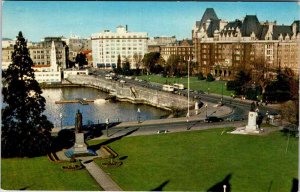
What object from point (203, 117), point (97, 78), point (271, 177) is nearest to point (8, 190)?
point (271, 177)

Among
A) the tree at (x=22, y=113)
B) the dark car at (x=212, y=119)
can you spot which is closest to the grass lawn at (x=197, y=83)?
the dark car at (x=212, y=119)

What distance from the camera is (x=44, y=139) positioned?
6527 mm

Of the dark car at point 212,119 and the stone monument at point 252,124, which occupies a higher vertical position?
the stone monument at point 252,124

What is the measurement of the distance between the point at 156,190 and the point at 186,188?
33 cm

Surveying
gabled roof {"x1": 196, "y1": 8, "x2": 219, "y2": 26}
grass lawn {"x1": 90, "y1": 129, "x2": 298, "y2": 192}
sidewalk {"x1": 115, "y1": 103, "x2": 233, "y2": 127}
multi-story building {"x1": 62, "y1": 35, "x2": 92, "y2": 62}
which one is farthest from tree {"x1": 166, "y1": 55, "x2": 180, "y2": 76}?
grass lawn {"x1": 90, "y1": 129, "x2": 298, "y2": 192}

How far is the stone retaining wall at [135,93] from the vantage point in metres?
12.4

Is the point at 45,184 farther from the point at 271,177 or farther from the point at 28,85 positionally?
the point at 271,177

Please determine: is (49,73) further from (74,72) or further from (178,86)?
(178,86)

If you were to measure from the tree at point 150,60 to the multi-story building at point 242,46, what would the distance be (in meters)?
1.27

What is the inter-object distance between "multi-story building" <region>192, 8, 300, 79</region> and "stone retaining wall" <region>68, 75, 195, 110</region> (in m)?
1.57

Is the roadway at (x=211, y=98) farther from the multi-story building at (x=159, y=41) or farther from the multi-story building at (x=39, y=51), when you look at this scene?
the multi-story building at (x=39, y=51)

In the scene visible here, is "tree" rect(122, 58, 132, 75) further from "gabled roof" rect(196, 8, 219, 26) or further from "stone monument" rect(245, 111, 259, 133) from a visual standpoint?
"stone monument" rect(245, 111, 259, 133)

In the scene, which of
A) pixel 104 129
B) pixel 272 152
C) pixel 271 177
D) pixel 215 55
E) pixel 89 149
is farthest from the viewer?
pixel 215 55

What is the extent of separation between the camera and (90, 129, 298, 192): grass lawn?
539 cm
